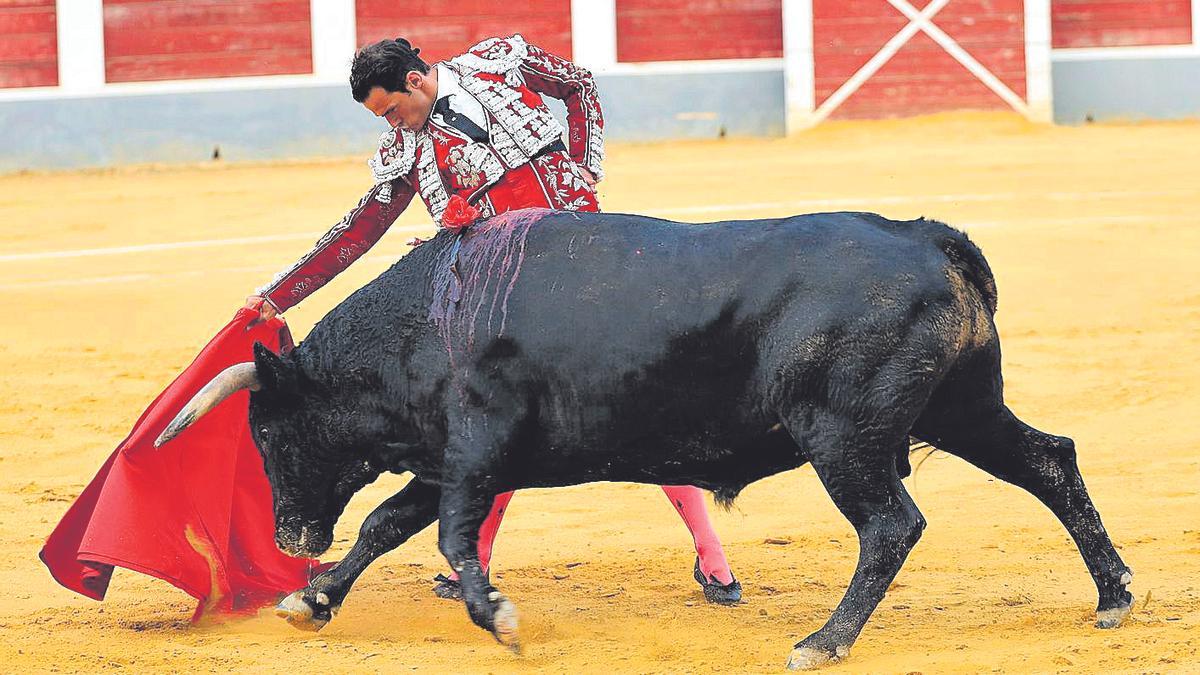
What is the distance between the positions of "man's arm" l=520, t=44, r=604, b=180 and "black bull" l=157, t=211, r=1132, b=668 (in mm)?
405

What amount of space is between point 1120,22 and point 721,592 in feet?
40.3

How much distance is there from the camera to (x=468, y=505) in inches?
145

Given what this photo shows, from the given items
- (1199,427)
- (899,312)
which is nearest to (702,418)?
(899,312)

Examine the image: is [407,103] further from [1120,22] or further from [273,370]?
[1120,22]

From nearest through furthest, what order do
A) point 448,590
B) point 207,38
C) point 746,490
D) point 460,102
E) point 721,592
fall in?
point 460,102 → point 721,592 → point 448,590 → point 746,490 → point 207,38

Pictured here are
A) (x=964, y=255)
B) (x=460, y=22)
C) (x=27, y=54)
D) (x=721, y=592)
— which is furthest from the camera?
(x=460, y=22)

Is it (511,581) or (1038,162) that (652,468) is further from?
(1038,162)

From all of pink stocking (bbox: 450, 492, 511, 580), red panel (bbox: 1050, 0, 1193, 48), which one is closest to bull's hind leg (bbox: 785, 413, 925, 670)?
pink stocking (bbox: 450, 492, 511, 580)

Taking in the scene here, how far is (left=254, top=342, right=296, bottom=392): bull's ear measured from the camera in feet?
12.7

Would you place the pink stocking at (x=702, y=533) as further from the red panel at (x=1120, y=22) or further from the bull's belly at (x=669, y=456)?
the red panel at (x=1120, y=22)

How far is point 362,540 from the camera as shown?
3.96 meters

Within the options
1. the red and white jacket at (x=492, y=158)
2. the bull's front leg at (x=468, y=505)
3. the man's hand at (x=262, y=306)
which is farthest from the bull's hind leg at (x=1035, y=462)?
the man's hand at (x=262, y=306)

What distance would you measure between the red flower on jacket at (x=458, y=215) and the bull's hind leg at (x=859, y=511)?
0.85 metres

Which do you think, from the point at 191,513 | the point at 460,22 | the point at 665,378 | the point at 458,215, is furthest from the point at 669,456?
the point at 460,22
